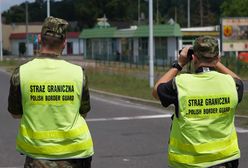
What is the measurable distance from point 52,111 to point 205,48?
1090 millimetres

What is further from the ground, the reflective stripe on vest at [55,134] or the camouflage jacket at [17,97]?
the camouflage jacket at [17,97]

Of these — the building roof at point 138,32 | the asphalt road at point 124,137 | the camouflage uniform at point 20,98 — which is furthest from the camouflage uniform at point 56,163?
the building roof at point 138,32

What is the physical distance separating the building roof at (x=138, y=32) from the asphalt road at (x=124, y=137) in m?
28.4

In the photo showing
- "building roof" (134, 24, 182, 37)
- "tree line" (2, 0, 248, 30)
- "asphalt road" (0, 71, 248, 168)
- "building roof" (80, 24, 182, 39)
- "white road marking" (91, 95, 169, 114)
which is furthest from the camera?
"tree line" (2, 0, 248, 30)

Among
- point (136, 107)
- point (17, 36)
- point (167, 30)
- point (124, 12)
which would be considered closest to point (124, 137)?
point (136, 107)

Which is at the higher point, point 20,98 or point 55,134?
point 20,98

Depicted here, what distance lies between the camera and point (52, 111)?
3951 millimetres

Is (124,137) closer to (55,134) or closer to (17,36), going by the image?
(55,134)

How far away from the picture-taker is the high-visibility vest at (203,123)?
3955 millimetres

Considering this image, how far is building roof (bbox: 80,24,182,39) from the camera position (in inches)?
1809

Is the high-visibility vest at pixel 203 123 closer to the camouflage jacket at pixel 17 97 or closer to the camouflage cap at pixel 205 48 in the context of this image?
the camouflage cap at pixel 205 48

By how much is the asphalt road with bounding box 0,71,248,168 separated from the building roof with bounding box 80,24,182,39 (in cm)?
2837

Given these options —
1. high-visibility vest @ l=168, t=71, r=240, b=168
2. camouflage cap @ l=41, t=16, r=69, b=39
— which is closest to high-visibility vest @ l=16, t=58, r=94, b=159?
camouflage cap @ l=41, t=16, r=69, b=39

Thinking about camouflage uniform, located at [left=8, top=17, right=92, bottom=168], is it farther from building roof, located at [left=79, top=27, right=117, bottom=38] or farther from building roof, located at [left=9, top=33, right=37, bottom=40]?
building roof, located at [left=9, top=33, right=37, bottom=40]
